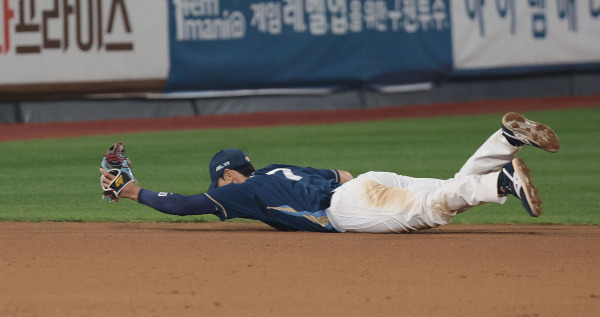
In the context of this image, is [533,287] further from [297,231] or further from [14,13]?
[14,13]

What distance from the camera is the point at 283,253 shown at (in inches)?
244

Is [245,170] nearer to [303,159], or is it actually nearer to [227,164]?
[227,164]

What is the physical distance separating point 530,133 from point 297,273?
5.81 feet

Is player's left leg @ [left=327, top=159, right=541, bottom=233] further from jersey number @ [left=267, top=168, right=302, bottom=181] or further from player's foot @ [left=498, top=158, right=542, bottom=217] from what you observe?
jersey number @ [left=267, top=168, right=302, bottom=181]

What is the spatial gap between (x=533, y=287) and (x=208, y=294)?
1669mm

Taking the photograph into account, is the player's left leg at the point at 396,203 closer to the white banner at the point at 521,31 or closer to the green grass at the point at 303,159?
the green grass at the point at 303,159

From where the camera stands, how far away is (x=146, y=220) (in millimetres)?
8250

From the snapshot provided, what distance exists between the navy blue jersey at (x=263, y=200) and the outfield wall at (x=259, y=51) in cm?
994

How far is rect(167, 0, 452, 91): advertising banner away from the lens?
54.7ft

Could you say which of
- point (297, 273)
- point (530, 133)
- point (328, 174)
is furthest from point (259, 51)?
point (297, 273)

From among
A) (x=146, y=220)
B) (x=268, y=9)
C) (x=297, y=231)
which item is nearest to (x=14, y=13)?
(x=268, y=9)

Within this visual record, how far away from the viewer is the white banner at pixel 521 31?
55.1 ft

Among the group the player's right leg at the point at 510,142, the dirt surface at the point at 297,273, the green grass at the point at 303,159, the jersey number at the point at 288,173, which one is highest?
the player's right leg at the point at 510,142

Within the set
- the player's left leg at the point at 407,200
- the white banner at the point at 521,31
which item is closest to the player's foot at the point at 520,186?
the player's left leg at the point at 407,200
